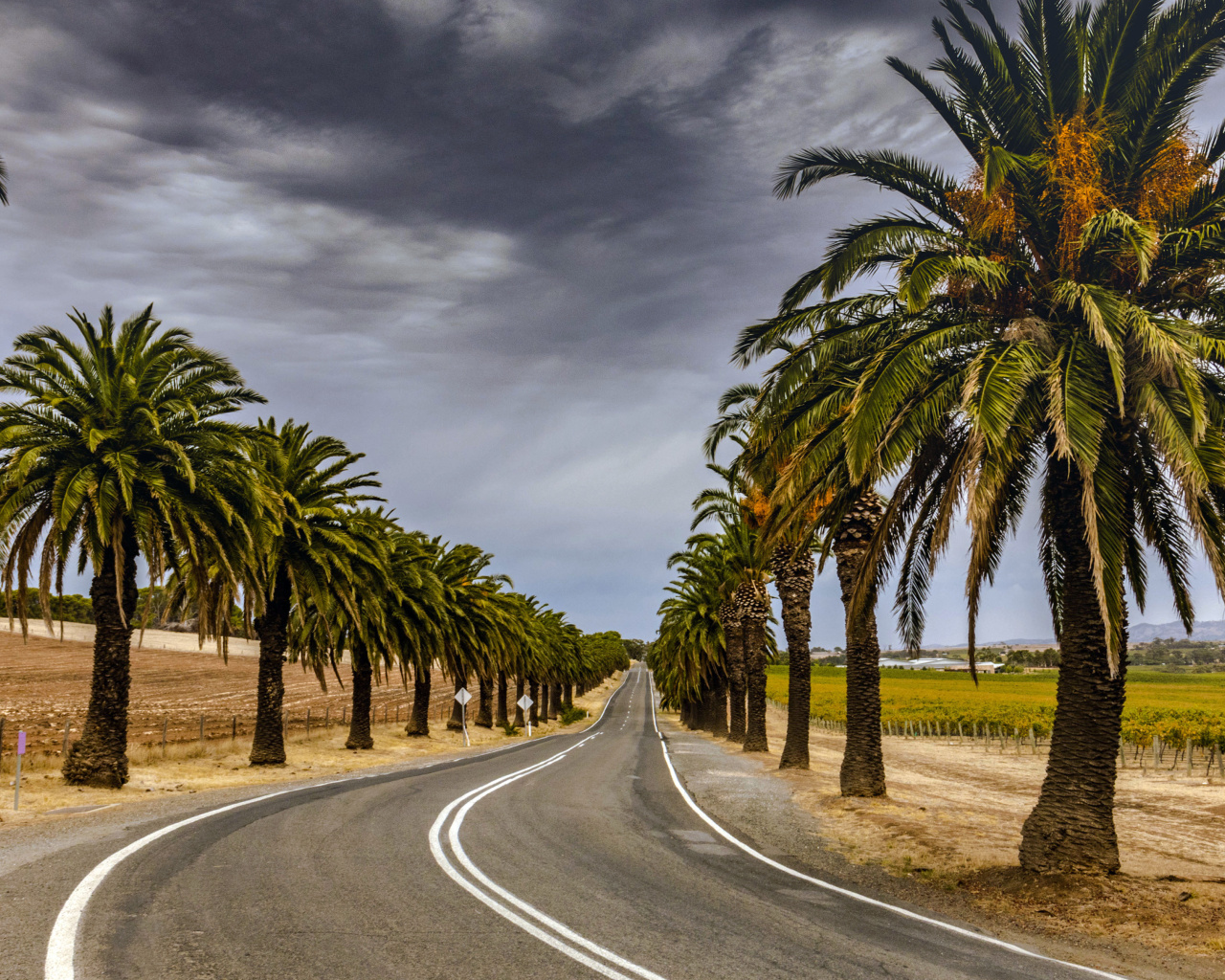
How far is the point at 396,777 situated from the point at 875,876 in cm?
1350

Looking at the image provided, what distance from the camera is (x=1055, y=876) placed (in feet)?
31.3

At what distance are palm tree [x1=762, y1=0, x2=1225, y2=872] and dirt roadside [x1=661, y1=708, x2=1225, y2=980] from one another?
0.81 meters

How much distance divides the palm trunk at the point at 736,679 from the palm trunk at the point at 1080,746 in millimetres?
30411

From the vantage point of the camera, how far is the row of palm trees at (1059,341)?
9.36 metres

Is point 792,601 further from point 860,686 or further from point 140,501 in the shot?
point 140,501

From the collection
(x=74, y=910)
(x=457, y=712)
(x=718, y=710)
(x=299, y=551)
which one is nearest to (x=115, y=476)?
(x=299, y=551)

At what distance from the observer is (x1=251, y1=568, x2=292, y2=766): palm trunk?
23969 millimetres

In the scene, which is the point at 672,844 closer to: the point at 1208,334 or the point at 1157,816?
the point at 1208,334

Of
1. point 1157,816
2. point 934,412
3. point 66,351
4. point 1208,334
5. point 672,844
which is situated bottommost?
point 1157,816

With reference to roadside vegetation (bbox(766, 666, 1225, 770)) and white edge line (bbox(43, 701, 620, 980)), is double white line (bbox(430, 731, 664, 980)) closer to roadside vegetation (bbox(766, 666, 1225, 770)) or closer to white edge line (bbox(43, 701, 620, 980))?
white edge line (bbox(43, 701, 620, 980))

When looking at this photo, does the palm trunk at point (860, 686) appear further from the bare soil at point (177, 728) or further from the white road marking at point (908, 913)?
the bare soil at point (177, 728)

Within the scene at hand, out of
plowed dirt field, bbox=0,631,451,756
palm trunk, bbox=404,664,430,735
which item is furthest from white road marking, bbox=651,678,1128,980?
palm trunk, bbox=404,664,430,735

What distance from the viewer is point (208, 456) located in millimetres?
18703

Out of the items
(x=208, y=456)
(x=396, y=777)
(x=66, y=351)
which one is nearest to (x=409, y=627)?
(x=396, y=777)
